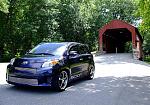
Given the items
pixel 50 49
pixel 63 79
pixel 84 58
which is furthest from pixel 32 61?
pixel 84 58

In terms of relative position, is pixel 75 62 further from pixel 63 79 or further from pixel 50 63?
pixel 50 63

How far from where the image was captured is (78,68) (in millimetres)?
11805

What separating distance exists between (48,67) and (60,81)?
2.69ft

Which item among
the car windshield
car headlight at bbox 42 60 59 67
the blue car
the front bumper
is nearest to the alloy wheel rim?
the blue car

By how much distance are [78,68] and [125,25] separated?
2850cm

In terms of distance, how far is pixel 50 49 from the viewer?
11078 millimetres

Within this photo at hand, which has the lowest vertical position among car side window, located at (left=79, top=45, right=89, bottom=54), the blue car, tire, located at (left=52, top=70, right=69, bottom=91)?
tire, located at (left=52, top=70, right=69, bottom=91)

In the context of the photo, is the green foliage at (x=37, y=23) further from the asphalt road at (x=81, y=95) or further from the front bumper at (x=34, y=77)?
the front bumper at (x=34, y=77)

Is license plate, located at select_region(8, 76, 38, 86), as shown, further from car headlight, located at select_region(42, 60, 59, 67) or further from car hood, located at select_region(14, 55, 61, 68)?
car headlight, located at select_region(42, 60, 59, 67)

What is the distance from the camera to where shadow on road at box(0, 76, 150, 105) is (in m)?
8.49

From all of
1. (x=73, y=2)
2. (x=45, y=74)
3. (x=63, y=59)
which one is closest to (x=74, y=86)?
(x=63, y=59)

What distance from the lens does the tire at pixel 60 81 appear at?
9.77 meters

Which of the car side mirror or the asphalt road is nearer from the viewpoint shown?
the asphalt road

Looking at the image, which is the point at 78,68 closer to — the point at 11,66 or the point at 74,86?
the point at 74,86
